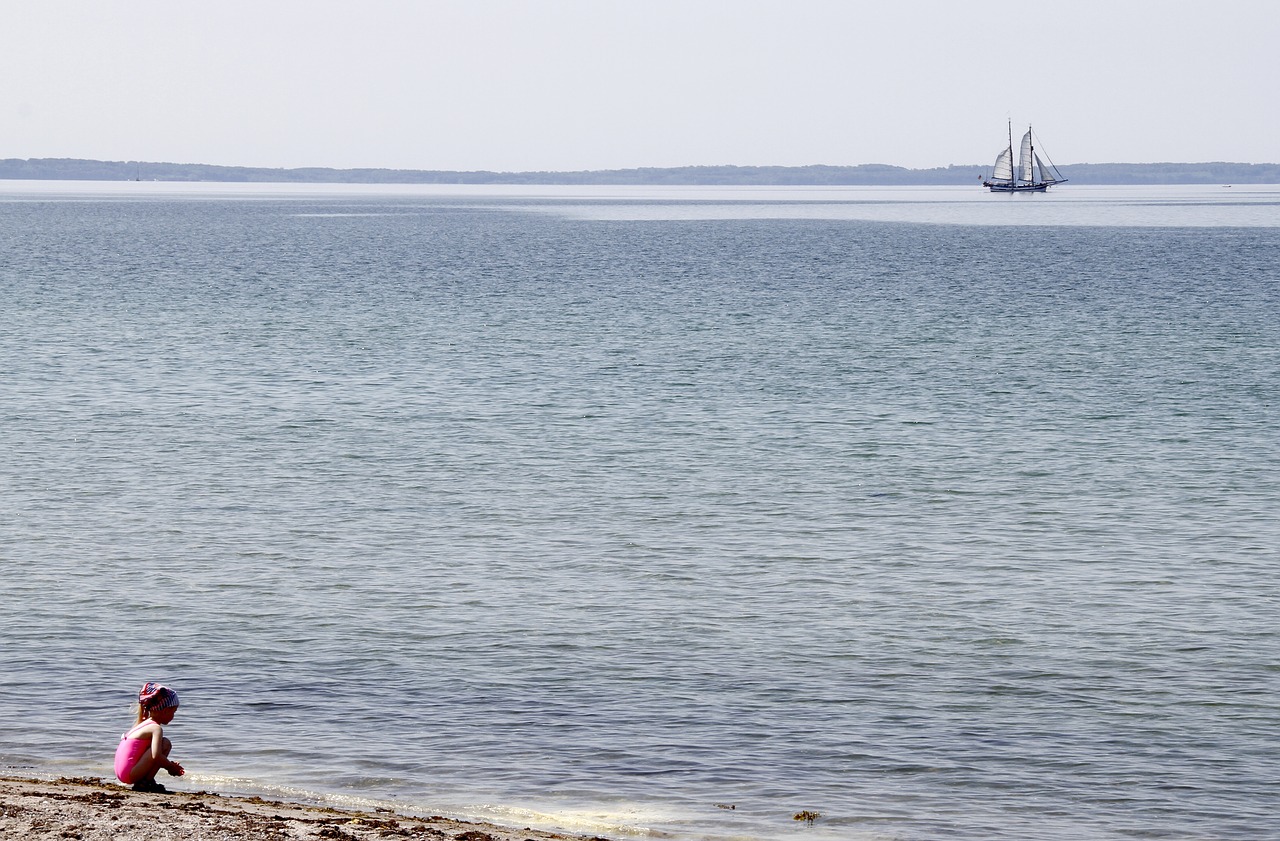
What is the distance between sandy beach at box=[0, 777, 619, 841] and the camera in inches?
462

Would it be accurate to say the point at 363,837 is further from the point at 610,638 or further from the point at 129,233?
the point at 129,233

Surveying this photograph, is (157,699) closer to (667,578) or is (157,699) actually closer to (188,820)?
(188,820)

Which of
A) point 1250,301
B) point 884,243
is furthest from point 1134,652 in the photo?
point 884,243

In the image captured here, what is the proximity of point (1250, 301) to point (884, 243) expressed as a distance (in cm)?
7405

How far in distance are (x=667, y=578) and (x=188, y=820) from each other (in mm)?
12422

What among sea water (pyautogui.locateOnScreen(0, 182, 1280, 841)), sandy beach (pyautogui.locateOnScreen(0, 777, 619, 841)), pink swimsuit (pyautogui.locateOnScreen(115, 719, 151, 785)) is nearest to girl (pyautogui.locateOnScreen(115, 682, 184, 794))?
pink swimsuit (pyautogui.locateOnScreen(115, 719, 151, 785))

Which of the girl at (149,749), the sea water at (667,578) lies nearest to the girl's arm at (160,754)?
the girl at (149,749)

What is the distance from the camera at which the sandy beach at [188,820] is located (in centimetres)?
1174

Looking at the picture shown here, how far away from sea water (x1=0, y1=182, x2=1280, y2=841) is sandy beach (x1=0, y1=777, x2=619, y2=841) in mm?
1022

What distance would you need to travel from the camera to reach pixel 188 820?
1216 centimetres

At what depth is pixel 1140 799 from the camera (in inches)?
585

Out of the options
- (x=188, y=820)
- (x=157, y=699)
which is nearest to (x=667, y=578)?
(x=157, y=699)

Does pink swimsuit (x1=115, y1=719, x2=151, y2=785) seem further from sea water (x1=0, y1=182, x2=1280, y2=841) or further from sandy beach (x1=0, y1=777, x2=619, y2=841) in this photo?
sea water (x1=0, y1=182, x2=1280, y2=841)

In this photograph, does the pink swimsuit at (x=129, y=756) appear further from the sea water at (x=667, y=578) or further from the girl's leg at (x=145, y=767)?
the sea water at (x=667, y=578)
